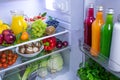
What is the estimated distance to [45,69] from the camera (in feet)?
4.84

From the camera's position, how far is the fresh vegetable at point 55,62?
147 centimetres

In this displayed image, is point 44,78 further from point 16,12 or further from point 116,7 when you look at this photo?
point 116,7

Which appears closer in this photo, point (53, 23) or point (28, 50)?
point (28, 50)

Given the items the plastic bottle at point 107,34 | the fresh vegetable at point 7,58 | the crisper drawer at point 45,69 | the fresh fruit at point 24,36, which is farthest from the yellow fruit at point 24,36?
the plastic bottle at point 107,34

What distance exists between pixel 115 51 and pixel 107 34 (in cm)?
11

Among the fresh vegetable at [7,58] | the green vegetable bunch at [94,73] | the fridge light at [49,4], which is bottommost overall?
the green vegetable bunch at [94,73]

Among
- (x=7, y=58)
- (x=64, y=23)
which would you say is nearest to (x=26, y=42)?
(x=7, y=58)

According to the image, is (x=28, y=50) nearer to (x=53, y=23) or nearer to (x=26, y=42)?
(x=26, y=42)

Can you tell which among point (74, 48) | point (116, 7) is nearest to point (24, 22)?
point (74, 48)

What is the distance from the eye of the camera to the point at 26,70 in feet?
4.50

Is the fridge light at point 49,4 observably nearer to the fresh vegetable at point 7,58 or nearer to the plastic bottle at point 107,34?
the fresh vegetable at point 7,58

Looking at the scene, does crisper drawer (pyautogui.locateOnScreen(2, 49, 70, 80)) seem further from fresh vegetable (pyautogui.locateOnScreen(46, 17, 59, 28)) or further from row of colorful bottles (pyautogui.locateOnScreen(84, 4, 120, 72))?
row of colorful bottles (pyautogui.locateOnScreen(84, 4, 120, 72))

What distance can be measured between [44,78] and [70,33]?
457 mm

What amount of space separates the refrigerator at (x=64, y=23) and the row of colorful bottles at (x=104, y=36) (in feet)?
0.35
